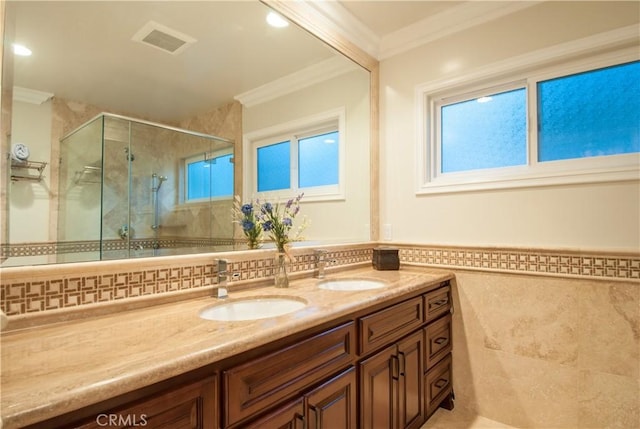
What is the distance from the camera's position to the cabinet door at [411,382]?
58.7 inches

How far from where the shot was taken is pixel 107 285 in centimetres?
107

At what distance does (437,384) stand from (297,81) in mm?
1979

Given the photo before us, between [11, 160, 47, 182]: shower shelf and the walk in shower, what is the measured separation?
2.3 inches

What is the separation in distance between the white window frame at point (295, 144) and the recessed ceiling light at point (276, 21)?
524 millimetres

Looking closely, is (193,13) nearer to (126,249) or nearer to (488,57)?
(126,249)

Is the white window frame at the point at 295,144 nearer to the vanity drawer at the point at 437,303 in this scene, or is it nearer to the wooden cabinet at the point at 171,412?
the vanity drawer at the point at 437,303

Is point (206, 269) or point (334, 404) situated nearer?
point (334, 404)

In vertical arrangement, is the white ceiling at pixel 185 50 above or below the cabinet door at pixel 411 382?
above

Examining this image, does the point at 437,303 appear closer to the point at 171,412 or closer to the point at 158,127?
the point at 171,412

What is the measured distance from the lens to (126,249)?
1255mm

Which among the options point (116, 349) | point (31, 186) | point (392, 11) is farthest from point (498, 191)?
point (31, 186)

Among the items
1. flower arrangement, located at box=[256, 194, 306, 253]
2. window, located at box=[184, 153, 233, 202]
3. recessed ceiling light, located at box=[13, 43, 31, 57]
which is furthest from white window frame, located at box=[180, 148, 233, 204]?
recessed ceiling light, located at box=[13, 43, 31, 57]

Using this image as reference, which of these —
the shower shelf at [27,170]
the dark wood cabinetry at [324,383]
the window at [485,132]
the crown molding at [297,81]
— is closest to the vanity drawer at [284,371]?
the dark wood cabinetry at [324,383]

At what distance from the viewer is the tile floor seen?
1.81 metres
